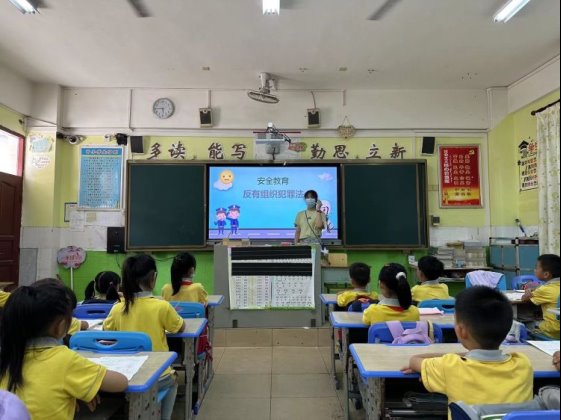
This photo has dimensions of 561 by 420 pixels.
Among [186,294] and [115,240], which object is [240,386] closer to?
[186,294]

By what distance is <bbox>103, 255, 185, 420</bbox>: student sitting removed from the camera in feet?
6.47

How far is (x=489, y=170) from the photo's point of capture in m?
5.54

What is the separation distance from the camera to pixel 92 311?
249 centimetres

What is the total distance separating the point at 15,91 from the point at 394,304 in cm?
526

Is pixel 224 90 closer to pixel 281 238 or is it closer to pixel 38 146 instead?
pixel 281 238

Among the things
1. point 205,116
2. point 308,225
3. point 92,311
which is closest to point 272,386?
point 92,311

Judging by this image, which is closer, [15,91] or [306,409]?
[306,409]

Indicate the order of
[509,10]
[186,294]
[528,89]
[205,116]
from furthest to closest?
[205,116] → [528,89] → [509,10] → [186,294]

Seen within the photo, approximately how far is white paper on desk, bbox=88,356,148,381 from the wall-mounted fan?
3911mm

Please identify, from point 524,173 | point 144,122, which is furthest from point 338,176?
point 144,122

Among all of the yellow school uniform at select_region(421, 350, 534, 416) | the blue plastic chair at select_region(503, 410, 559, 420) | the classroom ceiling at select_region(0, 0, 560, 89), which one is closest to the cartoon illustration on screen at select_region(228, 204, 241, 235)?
the classroom ceiling at select_region(0, 0, 560, 89)

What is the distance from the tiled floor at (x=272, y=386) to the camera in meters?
2.52

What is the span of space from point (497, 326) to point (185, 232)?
4.51m

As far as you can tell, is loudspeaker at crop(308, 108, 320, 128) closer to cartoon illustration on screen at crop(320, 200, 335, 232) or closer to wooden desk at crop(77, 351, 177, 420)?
cartoon illustration on screen at crop(320, 200, 335, 232)
